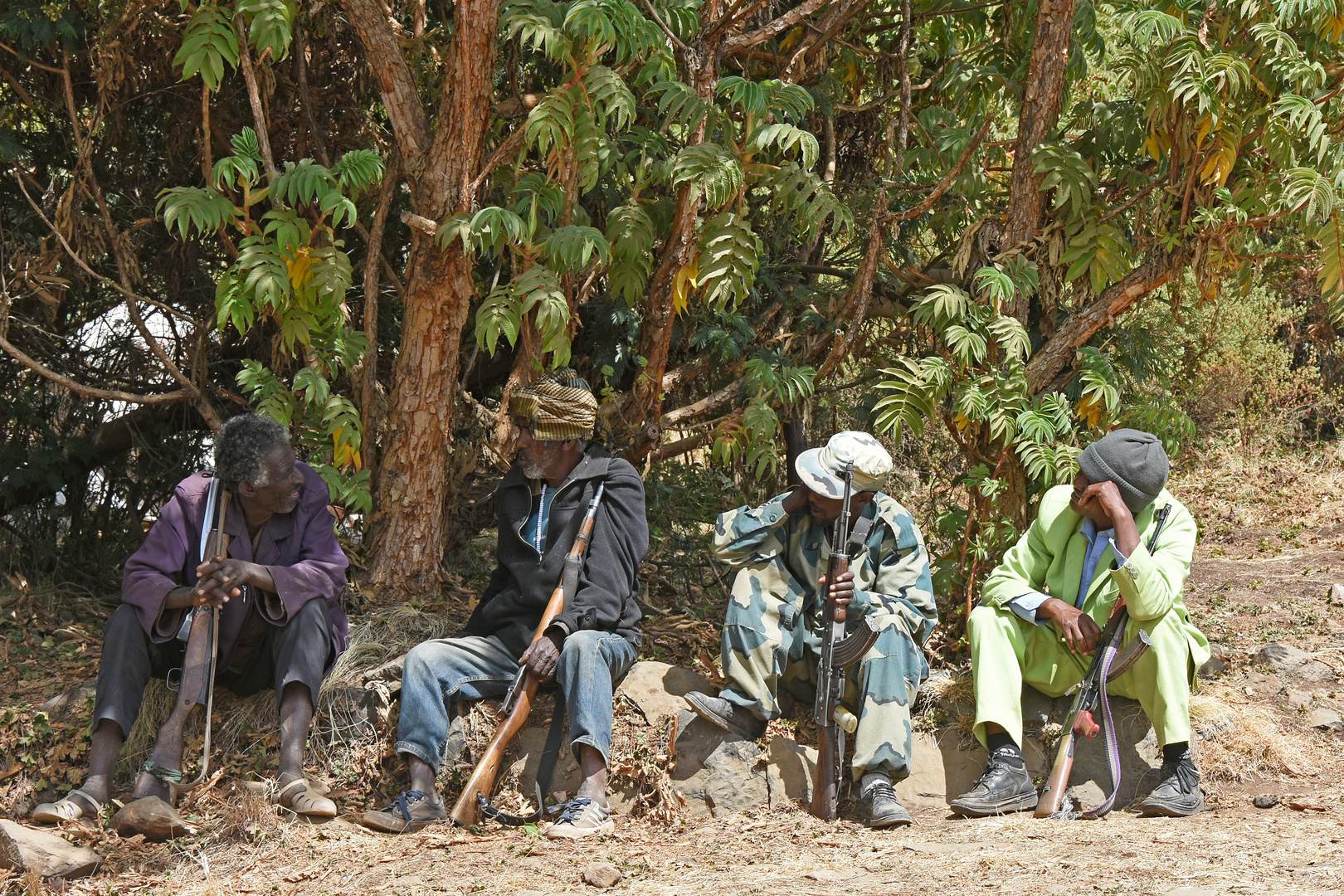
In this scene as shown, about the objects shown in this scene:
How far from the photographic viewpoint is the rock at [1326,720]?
16.4ft

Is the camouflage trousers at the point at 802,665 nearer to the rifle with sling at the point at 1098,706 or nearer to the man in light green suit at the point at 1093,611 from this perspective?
the man in light green suit at the point at 1093,611

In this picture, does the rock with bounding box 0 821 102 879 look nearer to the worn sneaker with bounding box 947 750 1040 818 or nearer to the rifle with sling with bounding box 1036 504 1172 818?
the worn sneaker with bounding box 947 750 1040 818

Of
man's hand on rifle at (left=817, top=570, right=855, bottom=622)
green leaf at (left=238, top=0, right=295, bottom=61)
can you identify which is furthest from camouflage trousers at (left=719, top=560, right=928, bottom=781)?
green leaf at (left=238, top=0, right=295, bottom=61)

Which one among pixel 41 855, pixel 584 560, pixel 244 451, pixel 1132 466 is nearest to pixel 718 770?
pixel 584 560

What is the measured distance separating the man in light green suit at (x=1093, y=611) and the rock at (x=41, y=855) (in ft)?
10.0

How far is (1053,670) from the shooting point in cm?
469

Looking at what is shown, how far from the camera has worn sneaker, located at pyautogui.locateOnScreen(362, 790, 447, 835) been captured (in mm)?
4258

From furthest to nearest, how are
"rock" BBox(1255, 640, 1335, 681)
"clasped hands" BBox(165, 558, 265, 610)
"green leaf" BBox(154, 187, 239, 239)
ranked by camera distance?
"rock" BBox(1255, 640, 1335, 681)
"green leaf" BBox(154, 187, 239, 239)
"clasped hands" BBox(165, 558, 265, 610)

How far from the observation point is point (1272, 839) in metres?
3.80

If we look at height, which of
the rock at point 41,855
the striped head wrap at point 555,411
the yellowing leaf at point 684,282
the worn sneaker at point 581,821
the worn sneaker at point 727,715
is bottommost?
the rock at point 41,855

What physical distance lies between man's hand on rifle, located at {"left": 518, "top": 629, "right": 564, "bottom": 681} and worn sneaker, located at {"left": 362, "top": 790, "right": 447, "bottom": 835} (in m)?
0.60

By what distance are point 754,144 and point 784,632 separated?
2.13 metres

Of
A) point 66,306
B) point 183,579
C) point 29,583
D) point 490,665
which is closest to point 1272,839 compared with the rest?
point 490,665

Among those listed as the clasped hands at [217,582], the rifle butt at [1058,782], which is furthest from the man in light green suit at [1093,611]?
the clasped hands at [217,582]
